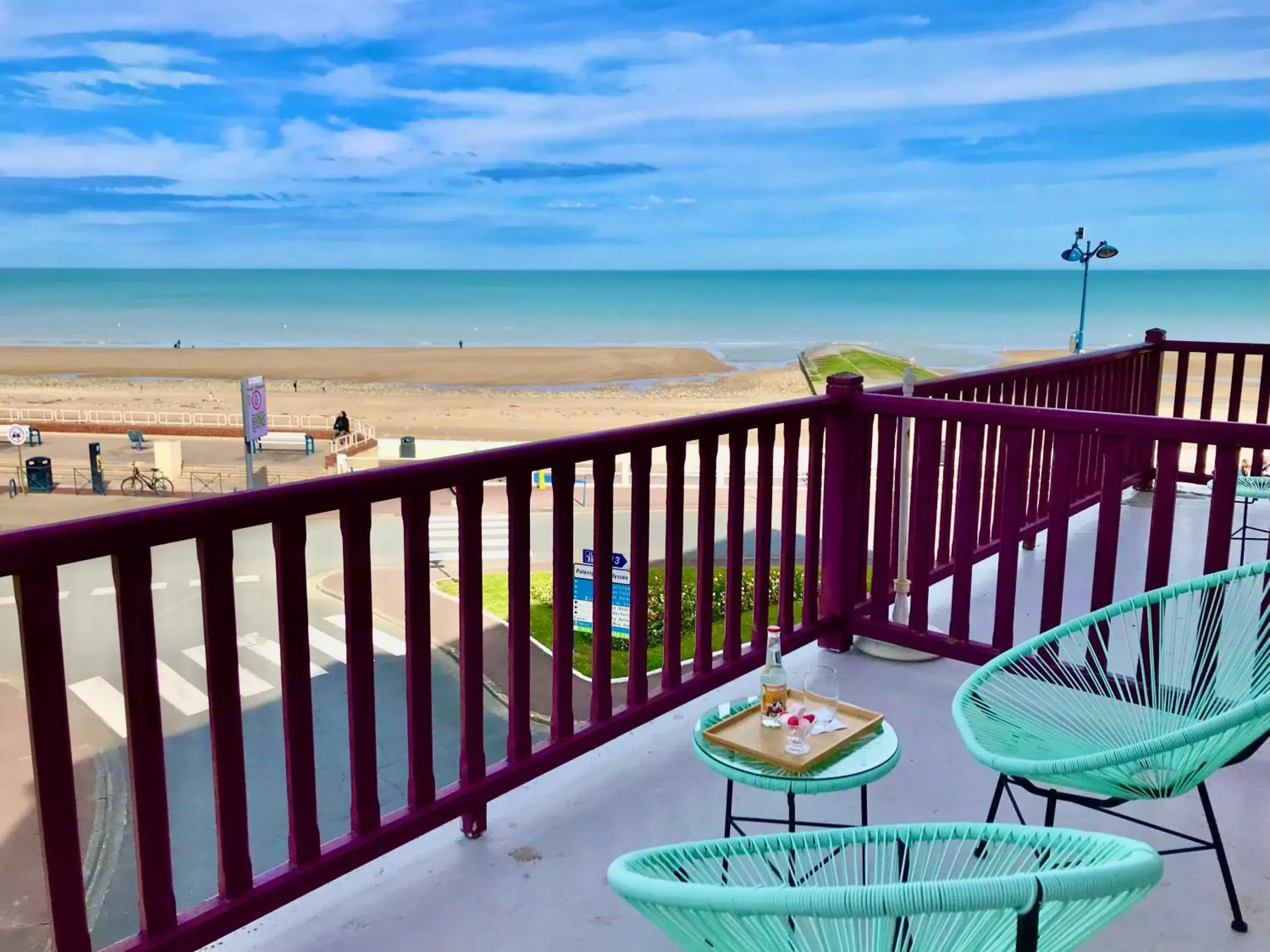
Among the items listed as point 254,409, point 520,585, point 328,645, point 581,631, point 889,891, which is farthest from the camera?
point 254,409

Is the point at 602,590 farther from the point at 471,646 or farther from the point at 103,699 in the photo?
the point at 103,699

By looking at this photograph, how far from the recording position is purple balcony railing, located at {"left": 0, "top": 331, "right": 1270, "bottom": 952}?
5.64 feet

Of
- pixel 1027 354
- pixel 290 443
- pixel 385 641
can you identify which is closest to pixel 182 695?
pixel 385 641

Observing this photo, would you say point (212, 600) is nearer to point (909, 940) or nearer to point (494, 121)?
point (909, 940)

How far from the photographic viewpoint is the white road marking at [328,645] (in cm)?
1162

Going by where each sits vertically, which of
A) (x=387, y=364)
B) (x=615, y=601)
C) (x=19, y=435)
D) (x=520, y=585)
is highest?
(x=520, y=585)

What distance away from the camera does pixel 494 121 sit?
261ft

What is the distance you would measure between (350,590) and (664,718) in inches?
53.2

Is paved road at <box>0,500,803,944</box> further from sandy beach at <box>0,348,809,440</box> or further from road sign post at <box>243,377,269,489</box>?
sandy beach at <box>0,348,809,440</box>

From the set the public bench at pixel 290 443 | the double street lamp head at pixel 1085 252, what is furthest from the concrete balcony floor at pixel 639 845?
the public bench at pixel 290 443

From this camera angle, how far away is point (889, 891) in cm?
110

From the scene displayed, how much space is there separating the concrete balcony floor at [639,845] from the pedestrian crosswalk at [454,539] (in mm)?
12263

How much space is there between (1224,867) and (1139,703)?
0.65 meters

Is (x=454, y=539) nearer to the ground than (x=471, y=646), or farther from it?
nearer to the ground
